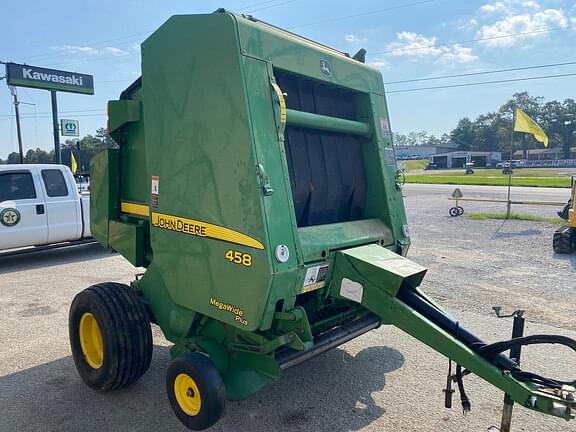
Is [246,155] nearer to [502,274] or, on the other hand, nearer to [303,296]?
[303,296]

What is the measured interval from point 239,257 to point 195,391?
0.94m

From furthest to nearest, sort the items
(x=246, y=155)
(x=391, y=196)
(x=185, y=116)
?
(x=391, y=196)
(x=185, y=116)
(x=246, y=155)

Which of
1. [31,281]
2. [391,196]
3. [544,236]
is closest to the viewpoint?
[391,196]

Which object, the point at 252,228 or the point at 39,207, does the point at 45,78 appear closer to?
the point at 39,207

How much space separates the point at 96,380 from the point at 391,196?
2.76 meters

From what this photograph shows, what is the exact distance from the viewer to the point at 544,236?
10.6 m

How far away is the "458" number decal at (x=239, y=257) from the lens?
269 cm

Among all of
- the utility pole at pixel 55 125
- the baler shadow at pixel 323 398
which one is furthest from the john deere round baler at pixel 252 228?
the utility pole at pixel 55 125

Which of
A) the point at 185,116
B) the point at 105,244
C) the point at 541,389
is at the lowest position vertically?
the point at 541,389

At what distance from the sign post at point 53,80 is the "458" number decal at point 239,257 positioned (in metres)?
21.1

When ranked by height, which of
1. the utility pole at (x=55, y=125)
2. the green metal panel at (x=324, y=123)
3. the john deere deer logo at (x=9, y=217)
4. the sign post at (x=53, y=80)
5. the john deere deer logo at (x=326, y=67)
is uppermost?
the sign post at (x=53, y=80)

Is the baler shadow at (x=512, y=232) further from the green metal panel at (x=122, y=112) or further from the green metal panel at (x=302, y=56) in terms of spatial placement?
the green metal panel at (x=122, y=112)

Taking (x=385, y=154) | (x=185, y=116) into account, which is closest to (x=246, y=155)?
(x=185, y=116)

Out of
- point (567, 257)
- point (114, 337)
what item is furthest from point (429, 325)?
point (567, 257)
